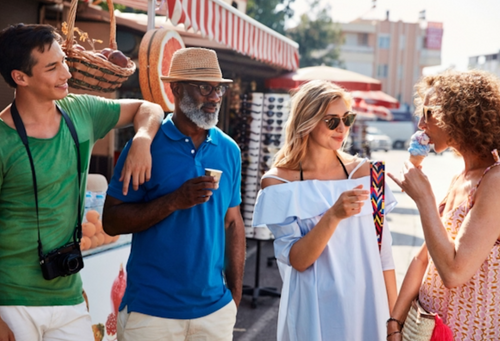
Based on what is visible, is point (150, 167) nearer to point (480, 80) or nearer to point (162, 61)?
point (480, 80)

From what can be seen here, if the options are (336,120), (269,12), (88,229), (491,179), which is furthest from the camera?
(269,12)

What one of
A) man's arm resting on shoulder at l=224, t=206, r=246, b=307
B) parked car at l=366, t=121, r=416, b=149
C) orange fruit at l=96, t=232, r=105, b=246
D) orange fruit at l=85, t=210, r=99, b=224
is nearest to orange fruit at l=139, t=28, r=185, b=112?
orange fruit at l=85, t=210, r=99, b=224

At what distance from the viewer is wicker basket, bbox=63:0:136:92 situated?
3.06 metres

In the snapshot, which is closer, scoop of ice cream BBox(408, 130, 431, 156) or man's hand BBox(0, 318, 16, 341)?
man's hand BBox(0, 318, 16, 341)

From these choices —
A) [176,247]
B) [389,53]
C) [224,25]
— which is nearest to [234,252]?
[176,247]

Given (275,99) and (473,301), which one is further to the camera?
(275,99)

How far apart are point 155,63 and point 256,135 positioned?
3.39m

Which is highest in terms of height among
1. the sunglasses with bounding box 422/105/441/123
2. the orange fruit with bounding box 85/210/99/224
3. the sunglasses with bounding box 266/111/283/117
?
the sunglasses with bounding box 422/105/441/123

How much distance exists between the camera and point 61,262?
7.33 feet

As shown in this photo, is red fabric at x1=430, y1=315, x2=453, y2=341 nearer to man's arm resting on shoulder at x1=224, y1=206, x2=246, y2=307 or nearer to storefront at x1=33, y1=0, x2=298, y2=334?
man's arm resting on shoulder at x1=224, y1=206, x2=246, y2=307

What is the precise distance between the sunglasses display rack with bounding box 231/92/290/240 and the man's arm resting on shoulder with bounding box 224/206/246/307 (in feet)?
14.0

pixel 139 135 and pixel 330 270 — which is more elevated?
pixel 139 135

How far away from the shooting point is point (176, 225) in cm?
247

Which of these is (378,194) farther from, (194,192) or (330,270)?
(194,192)
